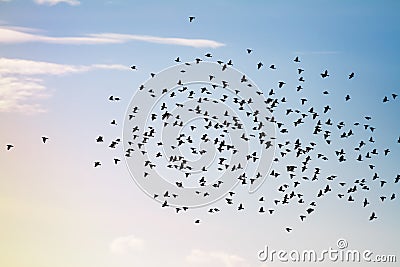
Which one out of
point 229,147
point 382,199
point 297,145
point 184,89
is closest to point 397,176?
point 382,199

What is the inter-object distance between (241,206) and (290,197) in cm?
501

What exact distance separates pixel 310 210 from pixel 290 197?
2.50 meters

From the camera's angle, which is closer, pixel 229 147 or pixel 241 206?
pixel 241 206

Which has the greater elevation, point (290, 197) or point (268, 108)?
point (268, 108)

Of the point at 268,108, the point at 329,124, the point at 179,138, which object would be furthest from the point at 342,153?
the point at 179,138

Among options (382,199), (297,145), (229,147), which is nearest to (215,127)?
(229,147)

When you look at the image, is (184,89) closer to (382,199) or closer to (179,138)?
(179,138)

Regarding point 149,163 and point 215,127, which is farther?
point 149,163

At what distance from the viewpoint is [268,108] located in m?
66.4

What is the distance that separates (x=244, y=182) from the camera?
67375mm

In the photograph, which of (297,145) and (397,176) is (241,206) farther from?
(397,176)

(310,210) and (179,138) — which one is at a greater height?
(179,138)

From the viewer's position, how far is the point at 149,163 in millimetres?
72500

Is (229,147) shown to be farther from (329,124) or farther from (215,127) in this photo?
(329,124)
